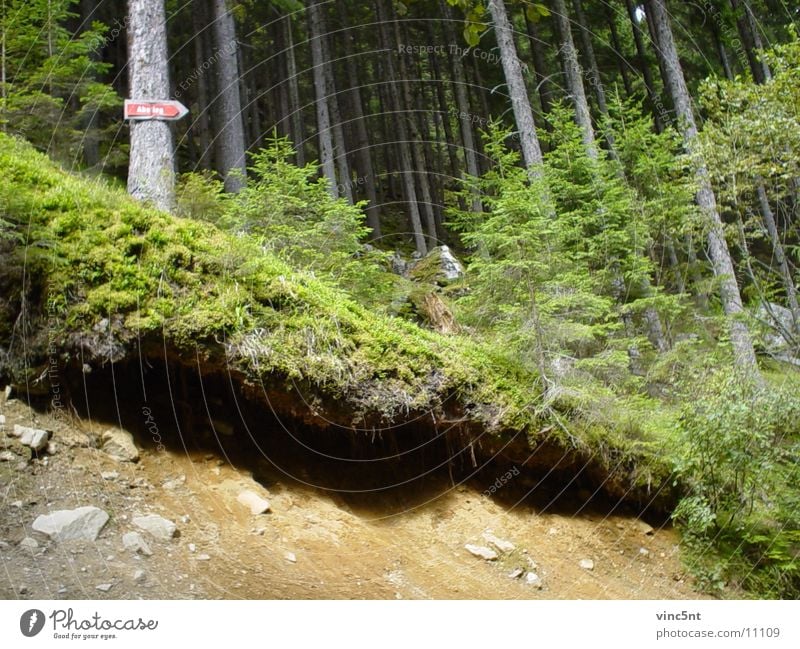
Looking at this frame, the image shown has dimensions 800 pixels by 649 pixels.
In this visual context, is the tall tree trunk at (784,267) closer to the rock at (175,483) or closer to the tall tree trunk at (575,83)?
the tall tree trunk at (575,83)

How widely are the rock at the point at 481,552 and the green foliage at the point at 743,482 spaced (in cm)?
178

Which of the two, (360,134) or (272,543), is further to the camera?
(360,134)

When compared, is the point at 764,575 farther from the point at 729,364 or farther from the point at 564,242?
the point at 564,242

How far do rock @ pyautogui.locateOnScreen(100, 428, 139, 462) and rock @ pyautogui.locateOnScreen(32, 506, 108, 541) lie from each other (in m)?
0.46

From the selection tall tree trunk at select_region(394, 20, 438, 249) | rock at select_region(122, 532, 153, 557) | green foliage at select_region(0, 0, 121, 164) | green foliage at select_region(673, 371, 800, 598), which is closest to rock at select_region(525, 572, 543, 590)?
green foliage at select_region(673, 371, 800, 598)

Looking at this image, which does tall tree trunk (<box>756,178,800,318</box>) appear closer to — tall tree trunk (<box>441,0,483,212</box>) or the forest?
the forest

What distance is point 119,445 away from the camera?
3465 mm

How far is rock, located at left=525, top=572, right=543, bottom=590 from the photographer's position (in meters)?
3.75

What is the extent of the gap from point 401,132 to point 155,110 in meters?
12.2

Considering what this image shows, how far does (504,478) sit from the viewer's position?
4.59m

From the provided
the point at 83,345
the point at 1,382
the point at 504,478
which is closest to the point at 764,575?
the point at 504,478

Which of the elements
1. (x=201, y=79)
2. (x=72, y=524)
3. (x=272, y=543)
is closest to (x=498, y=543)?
(x=272, y=543)

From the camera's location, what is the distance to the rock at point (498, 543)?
13.2ft

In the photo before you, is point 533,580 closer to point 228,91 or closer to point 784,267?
point 784,267
